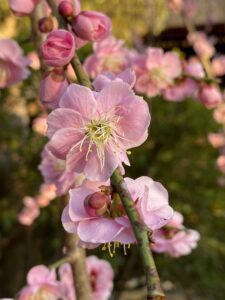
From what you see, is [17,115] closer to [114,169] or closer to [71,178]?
[71,178]

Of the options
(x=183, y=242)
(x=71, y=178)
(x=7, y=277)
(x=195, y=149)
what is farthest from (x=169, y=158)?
(x=71, y=178)

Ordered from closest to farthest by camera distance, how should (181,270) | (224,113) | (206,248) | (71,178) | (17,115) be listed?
(71,178) < (224,113) < (206,248) < (181,270) < (17,115)

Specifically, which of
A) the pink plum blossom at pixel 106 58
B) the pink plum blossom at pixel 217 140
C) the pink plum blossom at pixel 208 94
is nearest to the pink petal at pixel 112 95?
the pink plum blossom at pixel 106 58

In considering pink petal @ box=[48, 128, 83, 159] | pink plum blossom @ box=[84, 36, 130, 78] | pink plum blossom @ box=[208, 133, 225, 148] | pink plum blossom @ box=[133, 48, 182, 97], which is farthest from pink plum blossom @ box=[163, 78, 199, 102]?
pink plum blossom @ box=[208, 133, 225, 148]

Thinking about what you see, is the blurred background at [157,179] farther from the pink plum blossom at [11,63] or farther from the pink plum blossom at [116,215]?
the pink plum blossom at [116,215]

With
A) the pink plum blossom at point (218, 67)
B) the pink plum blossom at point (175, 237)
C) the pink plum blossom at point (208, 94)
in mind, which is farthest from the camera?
the pink plum blossom at point (218, 67)

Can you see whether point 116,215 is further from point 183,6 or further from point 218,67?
point 218,67

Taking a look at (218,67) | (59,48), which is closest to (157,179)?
(218,67)
